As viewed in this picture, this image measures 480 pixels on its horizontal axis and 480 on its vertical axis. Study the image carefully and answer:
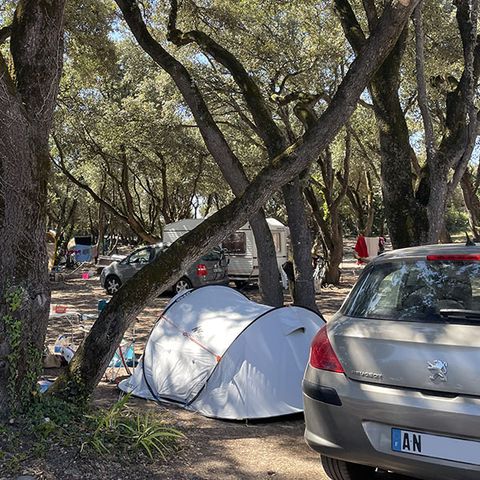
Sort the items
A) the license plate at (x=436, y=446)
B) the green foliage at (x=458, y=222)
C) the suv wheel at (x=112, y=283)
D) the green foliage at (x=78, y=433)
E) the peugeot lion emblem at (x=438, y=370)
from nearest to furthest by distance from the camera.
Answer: the license plate at (x=436, y=446)
the peugeot lion emblem at (x=438, y=370)
the green foliage at (x=78, y=433)
the suv wheel at (x=112, y=283)
the green foliage at (x=458, y=222)

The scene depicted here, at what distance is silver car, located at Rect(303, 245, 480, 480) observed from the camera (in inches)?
124

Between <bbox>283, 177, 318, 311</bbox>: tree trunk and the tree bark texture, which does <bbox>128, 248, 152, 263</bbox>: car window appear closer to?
<bbox>283, 177, 318, 311</bbox>: tree trunk

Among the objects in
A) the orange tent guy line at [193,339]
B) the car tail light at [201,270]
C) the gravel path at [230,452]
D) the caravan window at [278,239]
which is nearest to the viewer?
the gravel path at [230,452]

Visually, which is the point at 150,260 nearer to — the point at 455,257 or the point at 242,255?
the point at 242,255

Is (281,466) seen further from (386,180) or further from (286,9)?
(286,9)

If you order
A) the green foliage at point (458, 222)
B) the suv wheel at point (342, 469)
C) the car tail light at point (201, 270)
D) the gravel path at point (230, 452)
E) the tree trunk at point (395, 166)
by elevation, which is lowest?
the gravel path at point (230, 452)

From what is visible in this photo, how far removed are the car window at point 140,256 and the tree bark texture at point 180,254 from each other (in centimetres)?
1335

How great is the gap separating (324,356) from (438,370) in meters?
0.74

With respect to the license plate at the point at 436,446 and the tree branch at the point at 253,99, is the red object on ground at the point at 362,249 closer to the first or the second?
the tree branch at the point at 253,99

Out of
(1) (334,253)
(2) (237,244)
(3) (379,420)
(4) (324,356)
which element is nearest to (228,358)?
(4) (324,356)

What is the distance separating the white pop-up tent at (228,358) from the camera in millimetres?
5883

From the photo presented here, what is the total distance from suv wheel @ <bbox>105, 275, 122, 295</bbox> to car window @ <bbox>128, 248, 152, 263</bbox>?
2.34ft

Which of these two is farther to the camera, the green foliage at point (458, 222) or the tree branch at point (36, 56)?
the green foliage at point (458, 222)

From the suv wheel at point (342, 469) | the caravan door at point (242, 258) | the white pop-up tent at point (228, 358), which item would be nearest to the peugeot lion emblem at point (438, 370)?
the suv wheel at point (342, 469)
